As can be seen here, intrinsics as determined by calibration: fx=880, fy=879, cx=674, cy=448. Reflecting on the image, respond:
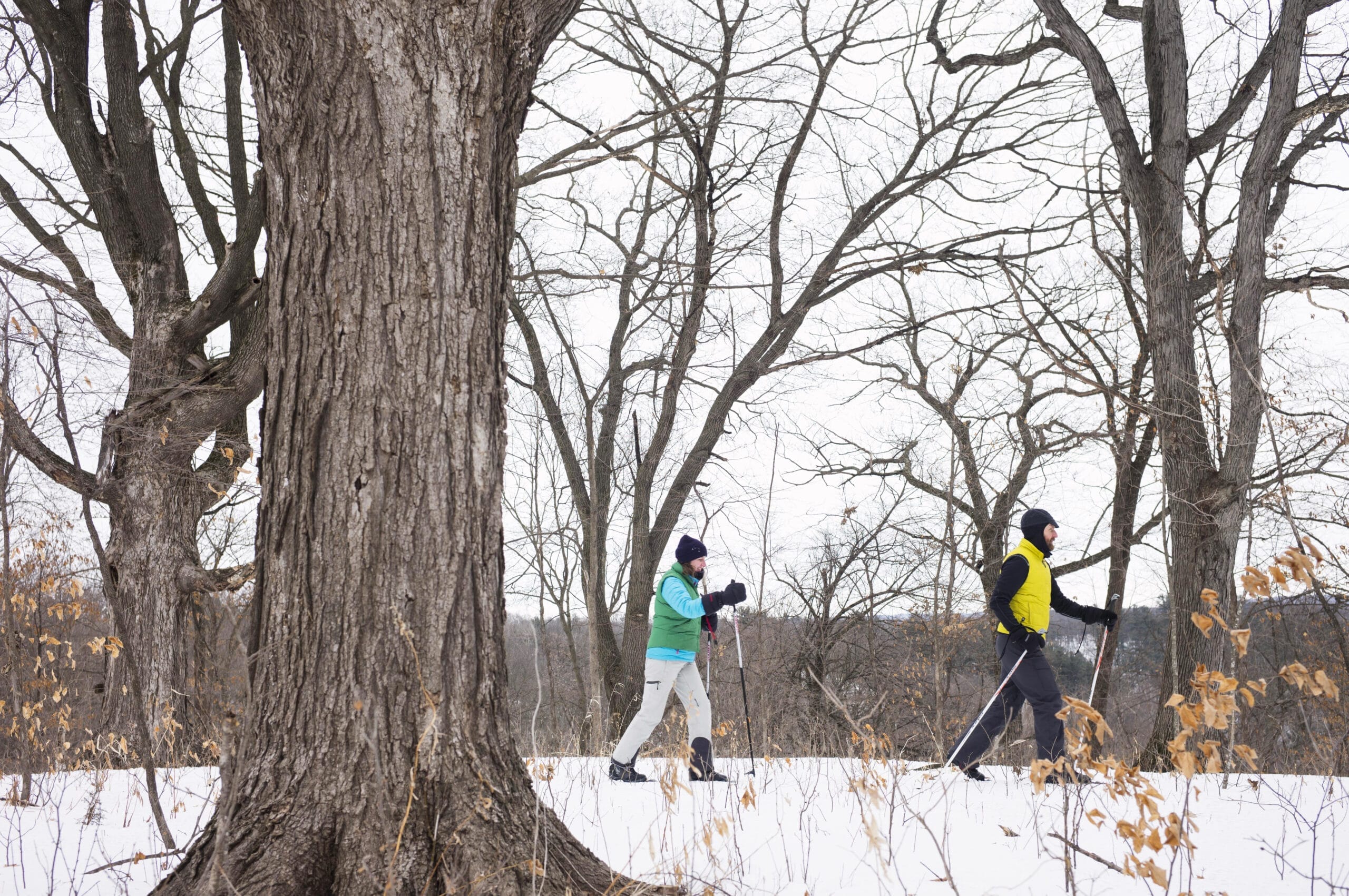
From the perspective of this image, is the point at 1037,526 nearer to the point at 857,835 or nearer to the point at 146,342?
the point at 857,835

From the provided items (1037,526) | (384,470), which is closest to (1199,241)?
(1037,526)

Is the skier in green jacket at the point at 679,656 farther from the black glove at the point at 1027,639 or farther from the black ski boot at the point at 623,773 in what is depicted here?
the black glove at the point at 1027,639

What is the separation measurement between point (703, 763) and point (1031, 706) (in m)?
2.16

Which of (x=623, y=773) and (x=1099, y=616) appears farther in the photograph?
(x=1099, y=616)

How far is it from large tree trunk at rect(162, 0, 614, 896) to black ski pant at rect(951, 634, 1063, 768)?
3.79m

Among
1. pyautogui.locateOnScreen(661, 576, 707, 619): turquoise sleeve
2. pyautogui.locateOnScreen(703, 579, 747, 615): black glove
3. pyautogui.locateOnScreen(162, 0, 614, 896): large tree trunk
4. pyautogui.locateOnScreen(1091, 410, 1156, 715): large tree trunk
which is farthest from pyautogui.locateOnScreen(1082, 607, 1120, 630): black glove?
pyautogui.locateOnScreen(1091, 410, 1156, 715): large tree trunk

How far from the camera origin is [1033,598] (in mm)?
5699

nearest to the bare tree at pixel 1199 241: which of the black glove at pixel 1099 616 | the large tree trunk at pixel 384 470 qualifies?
the black glove at pixel 1099 616

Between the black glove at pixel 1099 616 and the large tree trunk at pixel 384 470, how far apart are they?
4529 mm

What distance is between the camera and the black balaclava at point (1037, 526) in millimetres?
5902

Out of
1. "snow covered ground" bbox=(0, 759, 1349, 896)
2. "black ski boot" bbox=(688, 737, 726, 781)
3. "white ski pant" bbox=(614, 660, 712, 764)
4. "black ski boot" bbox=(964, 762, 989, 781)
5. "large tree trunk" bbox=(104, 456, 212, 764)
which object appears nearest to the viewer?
"snow covered ground" bbox=(0, 759, 1349, 896)

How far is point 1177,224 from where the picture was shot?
855 cm

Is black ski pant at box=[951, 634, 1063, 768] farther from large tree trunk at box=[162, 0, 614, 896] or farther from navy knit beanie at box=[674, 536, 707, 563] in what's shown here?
large tree trunk at box=[162, 0, 614, 896]

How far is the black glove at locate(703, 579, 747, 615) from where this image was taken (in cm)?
622
